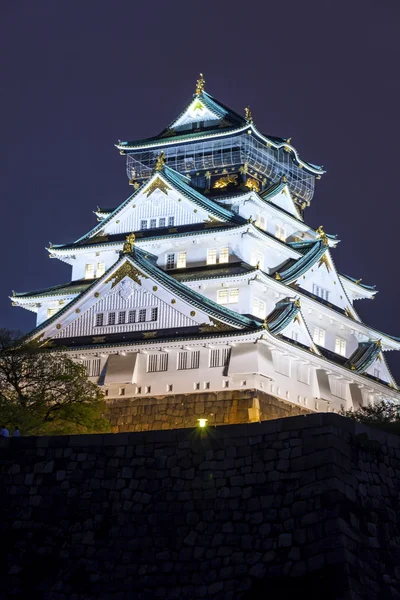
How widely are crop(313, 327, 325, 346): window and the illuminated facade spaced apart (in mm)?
106

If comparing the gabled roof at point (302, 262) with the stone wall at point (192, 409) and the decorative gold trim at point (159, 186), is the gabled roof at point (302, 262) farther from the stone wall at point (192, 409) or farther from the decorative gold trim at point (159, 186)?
the stone wall at point (192, 409)

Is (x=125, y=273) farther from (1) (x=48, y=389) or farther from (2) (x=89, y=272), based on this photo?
(1) (x=48, y=389)

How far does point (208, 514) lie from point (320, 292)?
40.8 meters

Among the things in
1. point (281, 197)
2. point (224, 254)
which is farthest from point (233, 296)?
point (281, 197)

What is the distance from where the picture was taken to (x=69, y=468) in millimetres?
31578

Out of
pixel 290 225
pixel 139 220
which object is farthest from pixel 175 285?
pixel 290 225

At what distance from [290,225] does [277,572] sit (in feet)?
153

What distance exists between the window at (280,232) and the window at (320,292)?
4.51 m

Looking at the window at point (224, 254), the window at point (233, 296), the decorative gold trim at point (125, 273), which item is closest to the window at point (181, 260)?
the window at point (224, 254)

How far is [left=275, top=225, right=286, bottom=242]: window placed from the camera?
7219 cm

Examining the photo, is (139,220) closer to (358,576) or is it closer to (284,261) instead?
(284,261)

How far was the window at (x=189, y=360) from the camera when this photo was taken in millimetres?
58625

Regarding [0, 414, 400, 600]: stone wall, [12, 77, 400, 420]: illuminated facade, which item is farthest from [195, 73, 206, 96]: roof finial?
[0, 414, 400, 600]: stone wall

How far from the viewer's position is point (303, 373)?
204 ft
